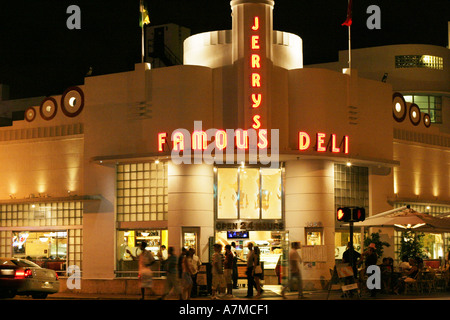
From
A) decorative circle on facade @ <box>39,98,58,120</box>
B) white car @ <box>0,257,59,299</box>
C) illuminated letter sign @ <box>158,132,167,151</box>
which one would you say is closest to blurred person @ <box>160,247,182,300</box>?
white car @ <box>0,257,59,299</box>

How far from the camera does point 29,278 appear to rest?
88.0 feet

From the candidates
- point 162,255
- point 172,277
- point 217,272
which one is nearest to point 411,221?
point 217,272

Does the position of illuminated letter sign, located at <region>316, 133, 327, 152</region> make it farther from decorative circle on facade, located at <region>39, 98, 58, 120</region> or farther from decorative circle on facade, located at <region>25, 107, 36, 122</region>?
decorative circle on facade, located at <region>25, 107, 36, 122</region>

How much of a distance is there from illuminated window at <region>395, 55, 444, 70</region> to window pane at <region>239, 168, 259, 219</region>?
15952mm

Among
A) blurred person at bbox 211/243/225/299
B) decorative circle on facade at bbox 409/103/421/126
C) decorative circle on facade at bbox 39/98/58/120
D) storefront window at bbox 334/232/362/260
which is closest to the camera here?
blurred person at bbox 211/243/225/299

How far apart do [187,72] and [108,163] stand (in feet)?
15.8

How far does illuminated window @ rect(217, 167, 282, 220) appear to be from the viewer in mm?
32219

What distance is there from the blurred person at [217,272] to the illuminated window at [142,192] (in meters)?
5.07

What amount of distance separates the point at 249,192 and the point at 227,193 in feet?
2.95

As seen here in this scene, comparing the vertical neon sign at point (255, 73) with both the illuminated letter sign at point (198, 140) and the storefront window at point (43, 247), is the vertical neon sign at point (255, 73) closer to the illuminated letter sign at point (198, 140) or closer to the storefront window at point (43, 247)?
the illuminated letter sign at point (198, 140)

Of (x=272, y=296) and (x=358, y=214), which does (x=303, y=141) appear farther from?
(x=358, y=214)

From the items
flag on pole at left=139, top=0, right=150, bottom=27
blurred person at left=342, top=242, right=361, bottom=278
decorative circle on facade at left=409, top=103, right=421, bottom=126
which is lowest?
blurred person at left=342, top=242, right=361, bottom=278
